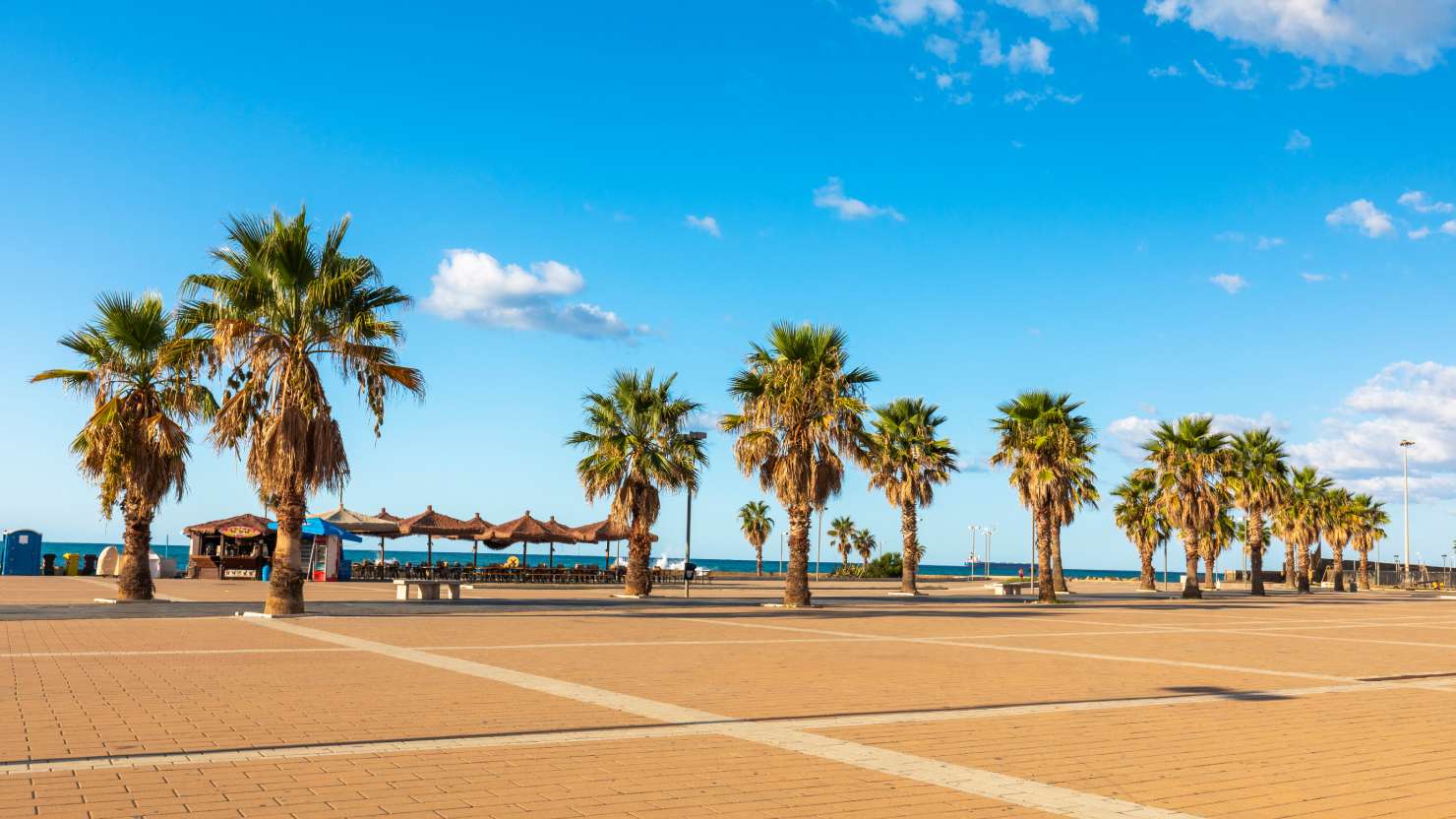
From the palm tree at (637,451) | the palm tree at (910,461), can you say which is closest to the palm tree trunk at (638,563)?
the palm tree at (637,451)

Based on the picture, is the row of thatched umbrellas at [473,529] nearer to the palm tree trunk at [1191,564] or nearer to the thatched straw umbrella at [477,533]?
the thatched straw umbrella at [477,533]

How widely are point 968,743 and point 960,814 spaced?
2625 millimetres

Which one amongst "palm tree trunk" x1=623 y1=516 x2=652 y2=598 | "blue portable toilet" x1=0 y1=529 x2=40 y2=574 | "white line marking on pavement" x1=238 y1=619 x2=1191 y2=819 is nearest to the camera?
"white line marking on pavement" x1=238 y1=619 x2=1191 y2=819

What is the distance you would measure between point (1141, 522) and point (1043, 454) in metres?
28.0

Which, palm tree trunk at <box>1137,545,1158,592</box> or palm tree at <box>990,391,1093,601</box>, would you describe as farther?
palm tree trunk at <box>1137,545,1158,592</box>

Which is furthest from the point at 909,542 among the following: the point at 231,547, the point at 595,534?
the point at 231,547

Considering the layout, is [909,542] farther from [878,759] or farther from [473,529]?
[878,759]

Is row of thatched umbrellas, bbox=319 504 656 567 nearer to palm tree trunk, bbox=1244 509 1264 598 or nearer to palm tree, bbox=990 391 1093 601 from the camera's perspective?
palm tree, bbox=990 391 1093 601

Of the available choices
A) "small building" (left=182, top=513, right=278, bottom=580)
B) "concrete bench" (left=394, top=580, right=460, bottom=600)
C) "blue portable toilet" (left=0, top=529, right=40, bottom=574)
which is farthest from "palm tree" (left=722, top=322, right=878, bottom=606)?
"blue portable toilet" (left=0, top=529, right=40, bottom=574)

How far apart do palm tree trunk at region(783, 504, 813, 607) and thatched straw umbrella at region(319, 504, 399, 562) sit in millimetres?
22643

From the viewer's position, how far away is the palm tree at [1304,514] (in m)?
65.5

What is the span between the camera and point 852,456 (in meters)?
31.9

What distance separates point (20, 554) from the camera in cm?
4841

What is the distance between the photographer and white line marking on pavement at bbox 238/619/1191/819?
6.59m
